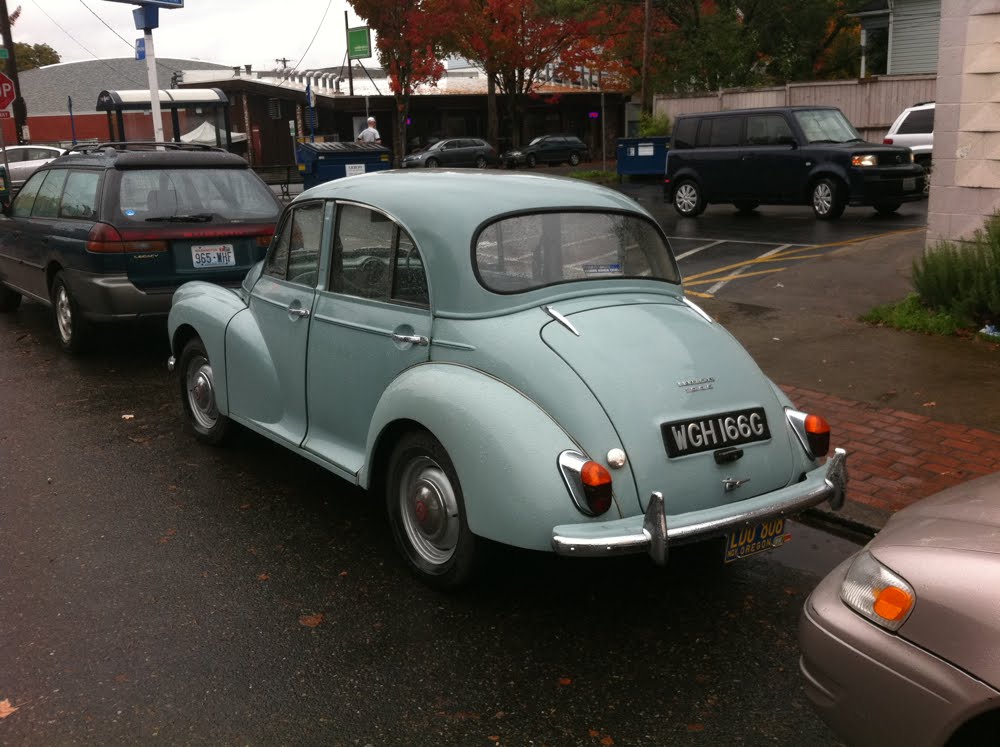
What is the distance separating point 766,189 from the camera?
1748 cm

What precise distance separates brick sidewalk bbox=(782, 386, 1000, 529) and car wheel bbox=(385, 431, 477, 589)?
2.08m

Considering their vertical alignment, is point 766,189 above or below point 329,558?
above

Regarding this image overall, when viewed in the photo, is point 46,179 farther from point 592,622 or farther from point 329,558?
point 592,622

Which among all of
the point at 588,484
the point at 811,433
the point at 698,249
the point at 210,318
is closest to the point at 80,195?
the point at 210,318

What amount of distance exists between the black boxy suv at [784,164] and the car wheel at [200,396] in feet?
42.3

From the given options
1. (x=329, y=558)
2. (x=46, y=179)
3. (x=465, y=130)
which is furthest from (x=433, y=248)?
(x=465, y=130)

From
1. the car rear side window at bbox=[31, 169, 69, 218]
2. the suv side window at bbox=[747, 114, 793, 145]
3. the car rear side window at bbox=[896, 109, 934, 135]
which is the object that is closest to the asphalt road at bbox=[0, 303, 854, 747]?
the car rear side window at bbox=[31, 169, 69, 218]

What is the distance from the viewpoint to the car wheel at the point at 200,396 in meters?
6.15

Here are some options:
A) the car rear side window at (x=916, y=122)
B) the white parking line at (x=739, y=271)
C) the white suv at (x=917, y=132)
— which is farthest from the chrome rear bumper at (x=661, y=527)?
the car rear side window at (x=916, y=122)

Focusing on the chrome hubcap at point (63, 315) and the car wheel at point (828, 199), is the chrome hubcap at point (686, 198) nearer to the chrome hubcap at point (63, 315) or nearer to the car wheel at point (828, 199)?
the car wheel at point (828, 199)

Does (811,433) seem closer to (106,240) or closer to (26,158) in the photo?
(106,240)

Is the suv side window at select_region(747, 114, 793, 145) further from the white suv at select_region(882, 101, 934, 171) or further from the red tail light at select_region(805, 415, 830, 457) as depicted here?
the red tail light at select_region(805, 415, 830, 457)

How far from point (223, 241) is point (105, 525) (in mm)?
3892

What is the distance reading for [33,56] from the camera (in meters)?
76.9
